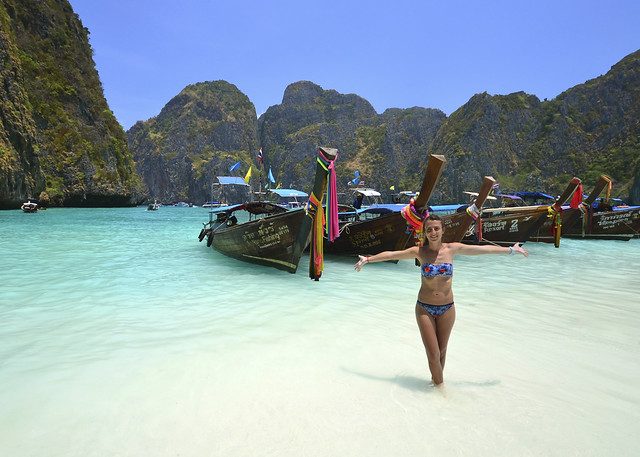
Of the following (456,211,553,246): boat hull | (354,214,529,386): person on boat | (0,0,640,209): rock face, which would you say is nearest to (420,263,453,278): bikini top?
(354,214,529,386): person on boat

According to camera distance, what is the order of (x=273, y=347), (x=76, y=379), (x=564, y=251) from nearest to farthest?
(x=76, y=379) < (x=273, y=347) < (x=564, y=251)

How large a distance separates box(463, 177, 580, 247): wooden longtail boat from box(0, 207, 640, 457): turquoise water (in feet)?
24.3

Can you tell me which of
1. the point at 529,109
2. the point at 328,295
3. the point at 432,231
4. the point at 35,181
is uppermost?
the point at 529,109

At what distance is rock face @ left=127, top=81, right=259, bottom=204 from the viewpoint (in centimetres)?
16175

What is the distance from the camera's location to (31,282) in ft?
28.3

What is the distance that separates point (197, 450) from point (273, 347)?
2.14 meters

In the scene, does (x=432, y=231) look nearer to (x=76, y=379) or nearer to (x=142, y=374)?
(x=142, y=374)

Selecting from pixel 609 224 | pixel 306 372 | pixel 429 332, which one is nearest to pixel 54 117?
pixel 306 372

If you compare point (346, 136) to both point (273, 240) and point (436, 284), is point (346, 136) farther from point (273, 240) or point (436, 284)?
point (436, 284)

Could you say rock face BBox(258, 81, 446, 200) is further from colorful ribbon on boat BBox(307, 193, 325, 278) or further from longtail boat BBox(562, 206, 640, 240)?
colorful ribbon on boat BBox(307, 193, 325, 278)

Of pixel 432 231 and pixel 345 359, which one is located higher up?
pixel 432 231

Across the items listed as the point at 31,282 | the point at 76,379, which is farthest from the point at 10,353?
the point at 31,282

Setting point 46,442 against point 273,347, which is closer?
point 46,442

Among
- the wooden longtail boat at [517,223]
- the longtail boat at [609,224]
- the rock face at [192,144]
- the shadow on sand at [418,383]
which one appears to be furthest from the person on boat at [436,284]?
the rock face at [192,144]
